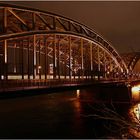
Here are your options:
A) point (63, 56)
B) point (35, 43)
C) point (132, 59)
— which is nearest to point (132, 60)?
point (132, 59)

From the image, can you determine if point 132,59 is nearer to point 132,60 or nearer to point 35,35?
point 132,60

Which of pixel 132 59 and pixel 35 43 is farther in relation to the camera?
pixel 132 59

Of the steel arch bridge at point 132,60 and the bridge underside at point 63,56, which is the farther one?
the steel arch bridge at point 132,60

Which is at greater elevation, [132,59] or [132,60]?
[132,59]

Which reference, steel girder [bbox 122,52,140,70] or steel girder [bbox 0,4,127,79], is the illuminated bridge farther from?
steel girder [bbox 122,52,140,70]

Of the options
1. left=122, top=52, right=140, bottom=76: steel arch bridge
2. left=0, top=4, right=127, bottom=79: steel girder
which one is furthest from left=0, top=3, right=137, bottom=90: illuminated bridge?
left=122, top=52, right=140, bottom=76: steel arch bridge

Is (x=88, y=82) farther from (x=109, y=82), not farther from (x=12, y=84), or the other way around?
(x=12, y=84)

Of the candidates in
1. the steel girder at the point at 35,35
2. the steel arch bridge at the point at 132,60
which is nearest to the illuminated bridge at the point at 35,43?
the steel girder at the point at 35,35

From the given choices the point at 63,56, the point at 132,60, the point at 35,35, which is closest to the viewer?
the point at 35,35

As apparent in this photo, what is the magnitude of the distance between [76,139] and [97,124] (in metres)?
10.9

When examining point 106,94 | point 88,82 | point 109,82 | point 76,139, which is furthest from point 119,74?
point 76,139

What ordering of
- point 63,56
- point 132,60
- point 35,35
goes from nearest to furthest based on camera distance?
point 35,35 → point 63,56 → point 132,60

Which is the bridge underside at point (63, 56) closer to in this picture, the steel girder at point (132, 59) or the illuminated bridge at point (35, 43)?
the illuminated bridge at point (35, 43)

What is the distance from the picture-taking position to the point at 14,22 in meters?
44.7
